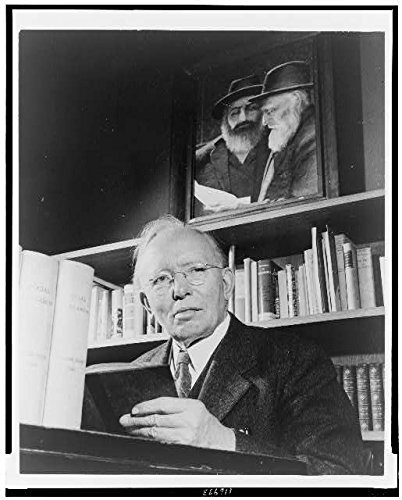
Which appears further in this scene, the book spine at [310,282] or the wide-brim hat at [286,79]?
the wide-brim hat at [286,79]

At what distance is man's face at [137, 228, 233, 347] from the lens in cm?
183

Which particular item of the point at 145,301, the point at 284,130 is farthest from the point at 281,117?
the point at 145,301

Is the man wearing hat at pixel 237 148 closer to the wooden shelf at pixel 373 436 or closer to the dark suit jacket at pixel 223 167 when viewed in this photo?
the dark suit jacket at pixel 223 167

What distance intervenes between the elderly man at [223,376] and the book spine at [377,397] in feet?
0.15

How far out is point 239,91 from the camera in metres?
2.05

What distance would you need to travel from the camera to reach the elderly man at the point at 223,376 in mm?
1702

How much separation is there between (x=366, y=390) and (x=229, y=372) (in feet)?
1.03

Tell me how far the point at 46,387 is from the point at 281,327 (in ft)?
1.89

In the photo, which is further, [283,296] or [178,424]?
[283,296]

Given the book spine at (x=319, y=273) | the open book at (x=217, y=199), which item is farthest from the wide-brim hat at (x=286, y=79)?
the book spine at (x=319, y=273)

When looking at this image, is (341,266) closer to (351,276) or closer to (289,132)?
(351,276)

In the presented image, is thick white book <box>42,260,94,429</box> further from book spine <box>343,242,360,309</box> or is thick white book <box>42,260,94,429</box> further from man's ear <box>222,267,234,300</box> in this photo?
book spine <box>343,242,360,309</box>

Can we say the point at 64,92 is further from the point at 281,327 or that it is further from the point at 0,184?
the point at 281,327
